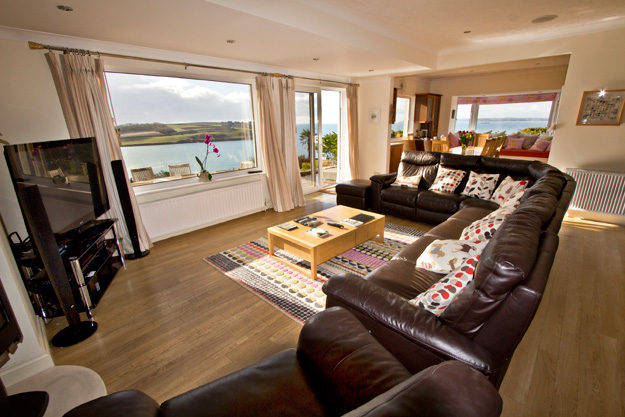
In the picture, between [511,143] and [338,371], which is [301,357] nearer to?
[338,371]

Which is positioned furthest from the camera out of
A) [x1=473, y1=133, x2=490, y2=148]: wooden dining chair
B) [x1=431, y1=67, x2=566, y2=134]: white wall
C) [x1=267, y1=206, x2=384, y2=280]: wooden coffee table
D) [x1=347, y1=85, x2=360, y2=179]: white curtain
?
[x1=473, y1=133, x2=490, y2=148]: wooden dining chair

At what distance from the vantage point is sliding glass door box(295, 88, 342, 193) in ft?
18.3

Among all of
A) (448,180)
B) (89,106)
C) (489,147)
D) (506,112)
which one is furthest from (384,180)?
(506,112)

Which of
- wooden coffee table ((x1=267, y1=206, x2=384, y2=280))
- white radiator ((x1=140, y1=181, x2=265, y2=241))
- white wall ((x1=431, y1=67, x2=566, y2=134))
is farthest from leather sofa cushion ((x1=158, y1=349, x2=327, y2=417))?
white wall ((x1=431, y1=67, x2=566, y2=134))

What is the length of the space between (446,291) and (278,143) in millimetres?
3887

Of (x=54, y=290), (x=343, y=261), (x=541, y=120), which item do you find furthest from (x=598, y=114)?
(x=54, y=290)

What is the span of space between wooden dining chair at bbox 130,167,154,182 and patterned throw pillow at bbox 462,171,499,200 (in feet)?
14.4

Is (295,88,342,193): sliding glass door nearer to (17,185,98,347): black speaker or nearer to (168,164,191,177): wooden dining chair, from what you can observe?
(168,164,191,177): wooden dining chair

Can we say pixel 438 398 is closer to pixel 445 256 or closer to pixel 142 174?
pixel 445 256

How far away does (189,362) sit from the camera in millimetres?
1883

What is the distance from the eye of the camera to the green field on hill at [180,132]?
11.8ft

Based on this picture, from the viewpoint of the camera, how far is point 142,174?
371cm

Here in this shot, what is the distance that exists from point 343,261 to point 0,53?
366 cm

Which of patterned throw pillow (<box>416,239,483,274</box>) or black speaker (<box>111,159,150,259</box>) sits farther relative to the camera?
black speaker (<box>111,159,150,259</box>)
